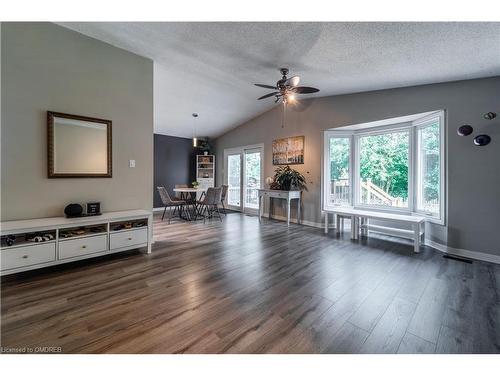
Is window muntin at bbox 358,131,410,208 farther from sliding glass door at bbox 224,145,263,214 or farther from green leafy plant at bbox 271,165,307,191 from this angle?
sliding glass door at bbox 224,145,263,214

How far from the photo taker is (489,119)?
3.06m

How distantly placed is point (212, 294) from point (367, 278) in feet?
5.60

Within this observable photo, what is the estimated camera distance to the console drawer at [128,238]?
9.74ft

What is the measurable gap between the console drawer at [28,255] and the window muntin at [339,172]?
4.77m

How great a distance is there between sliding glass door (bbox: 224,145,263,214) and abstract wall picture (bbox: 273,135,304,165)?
2.02 feet

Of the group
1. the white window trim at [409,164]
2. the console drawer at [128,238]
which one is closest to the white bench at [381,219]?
the white window trim at [409,164]

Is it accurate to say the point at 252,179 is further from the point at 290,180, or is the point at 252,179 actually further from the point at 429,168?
the point at 429,168

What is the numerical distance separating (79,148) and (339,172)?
4.77 m

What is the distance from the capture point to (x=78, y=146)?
122 inches

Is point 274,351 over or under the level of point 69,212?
under
